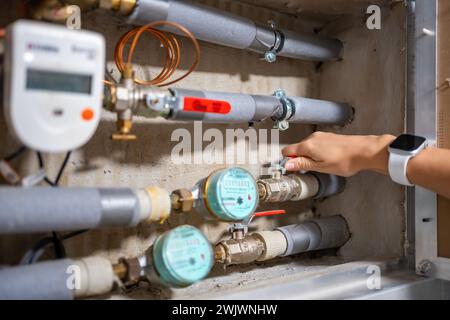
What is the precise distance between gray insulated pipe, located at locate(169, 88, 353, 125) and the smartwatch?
23 centimetres

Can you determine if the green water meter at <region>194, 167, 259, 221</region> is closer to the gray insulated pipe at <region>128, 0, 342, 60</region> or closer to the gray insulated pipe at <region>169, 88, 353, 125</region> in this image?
the gray insulated pipe at <region>169, 88, 353, 125</region>

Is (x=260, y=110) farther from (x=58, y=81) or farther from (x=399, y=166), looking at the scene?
(x=58, y=81)

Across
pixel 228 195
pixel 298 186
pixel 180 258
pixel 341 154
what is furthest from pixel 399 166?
pixel 180 258

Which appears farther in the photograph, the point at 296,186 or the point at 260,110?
the point at 296,186

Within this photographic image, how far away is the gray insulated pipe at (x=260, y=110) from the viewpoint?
0.89 m

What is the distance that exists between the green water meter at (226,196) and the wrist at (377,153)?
0.96ft

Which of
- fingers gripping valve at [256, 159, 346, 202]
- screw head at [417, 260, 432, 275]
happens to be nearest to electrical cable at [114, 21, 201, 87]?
fingers gripping valve at [256, 159, 346, 202]

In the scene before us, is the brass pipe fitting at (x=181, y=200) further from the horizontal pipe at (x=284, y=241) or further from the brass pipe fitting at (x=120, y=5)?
the brass pipe fitting at (x=120, y=5)

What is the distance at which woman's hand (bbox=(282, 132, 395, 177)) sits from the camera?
1018mm

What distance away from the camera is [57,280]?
0.72m

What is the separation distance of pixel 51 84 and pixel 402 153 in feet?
2.35

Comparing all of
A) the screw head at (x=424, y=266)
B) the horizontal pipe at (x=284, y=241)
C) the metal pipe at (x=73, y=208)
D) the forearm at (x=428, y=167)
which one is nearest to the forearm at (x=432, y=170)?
the forearm at (x=428, y=167)

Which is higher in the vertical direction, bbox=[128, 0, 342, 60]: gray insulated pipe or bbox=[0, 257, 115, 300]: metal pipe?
bbox=[128, 0, 342, 60]: gray insulated pipe
